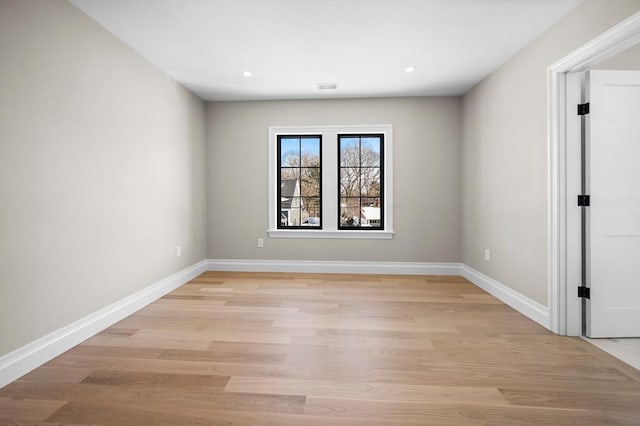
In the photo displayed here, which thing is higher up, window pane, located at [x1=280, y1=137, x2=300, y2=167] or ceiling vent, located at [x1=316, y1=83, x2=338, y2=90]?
ceiling vent, located at [x1=316, y1=83, x2=338, y2=90]

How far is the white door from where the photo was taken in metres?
2.32

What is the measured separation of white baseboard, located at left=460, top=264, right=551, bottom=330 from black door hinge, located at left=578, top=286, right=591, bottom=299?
266mm

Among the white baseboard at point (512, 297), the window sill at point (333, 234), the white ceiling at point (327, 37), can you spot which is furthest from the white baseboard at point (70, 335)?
the white baseboard at point (512, 297)

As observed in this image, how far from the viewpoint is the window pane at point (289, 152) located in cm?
464

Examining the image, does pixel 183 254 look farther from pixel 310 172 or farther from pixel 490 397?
pixel 490 397

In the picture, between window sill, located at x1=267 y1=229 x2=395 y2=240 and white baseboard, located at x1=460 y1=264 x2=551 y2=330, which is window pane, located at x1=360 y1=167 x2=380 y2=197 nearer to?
window sill, located at x1=267 y1=229 x2=395 y2=240

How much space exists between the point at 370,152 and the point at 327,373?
3.28 m

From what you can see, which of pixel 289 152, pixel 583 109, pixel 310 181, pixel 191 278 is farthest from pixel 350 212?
pixel 583 109

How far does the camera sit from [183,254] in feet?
13.1

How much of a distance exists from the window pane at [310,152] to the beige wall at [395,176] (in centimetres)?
26

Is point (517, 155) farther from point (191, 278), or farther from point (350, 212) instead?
point (191, 278)

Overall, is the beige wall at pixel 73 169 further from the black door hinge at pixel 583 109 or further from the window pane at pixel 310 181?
the black door hinge at pixel 583 109

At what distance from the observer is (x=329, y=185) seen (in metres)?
4.54

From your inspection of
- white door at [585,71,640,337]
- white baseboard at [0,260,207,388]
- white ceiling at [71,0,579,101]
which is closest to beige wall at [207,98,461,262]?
white ceiling at [71,0,579,101]
